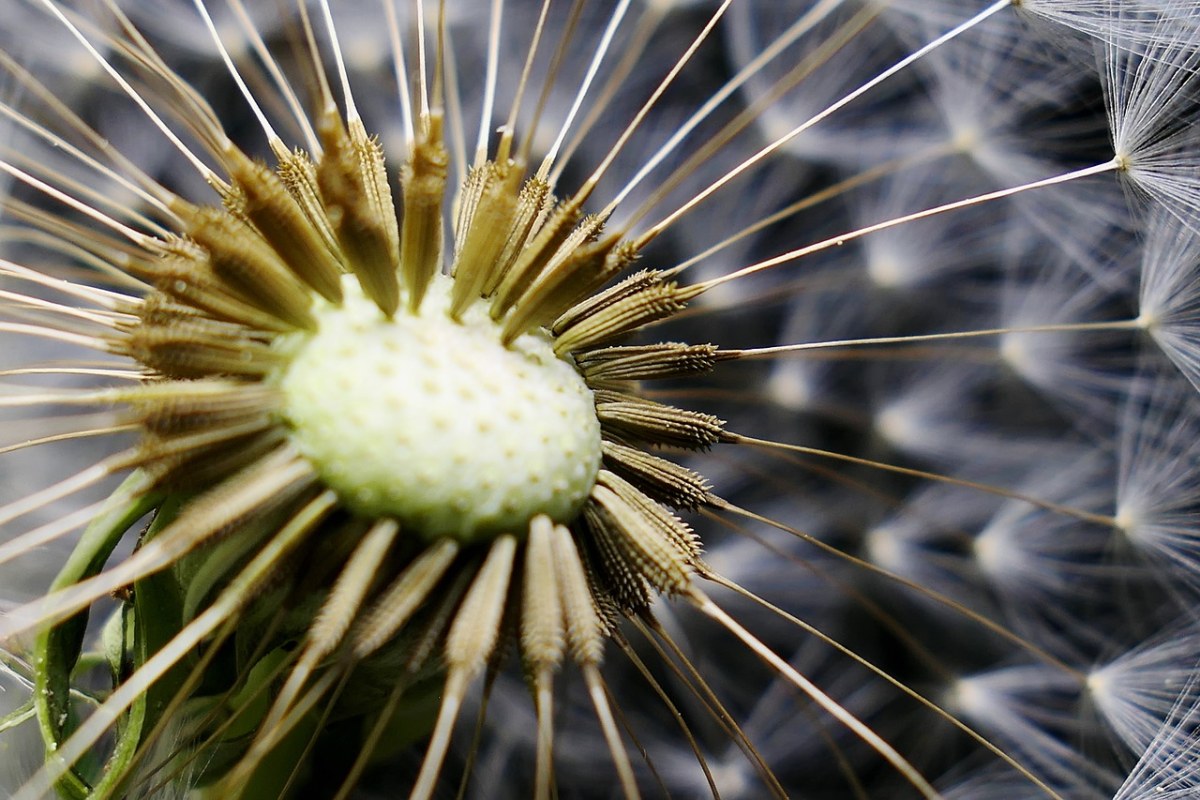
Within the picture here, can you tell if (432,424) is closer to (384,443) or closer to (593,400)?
(384,443)

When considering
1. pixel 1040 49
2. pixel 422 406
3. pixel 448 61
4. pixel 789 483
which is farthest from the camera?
pixel 789 483

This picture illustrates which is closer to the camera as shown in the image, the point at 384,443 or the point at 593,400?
the point at 384,443

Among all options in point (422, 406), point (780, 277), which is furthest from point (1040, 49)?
point (422, 406)

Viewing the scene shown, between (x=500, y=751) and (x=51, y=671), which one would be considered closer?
(x=51, y=671)

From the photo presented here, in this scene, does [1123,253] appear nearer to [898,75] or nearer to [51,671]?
[898,75]

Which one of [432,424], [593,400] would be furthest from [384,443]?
[593,400]
